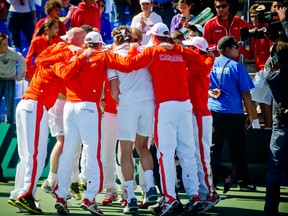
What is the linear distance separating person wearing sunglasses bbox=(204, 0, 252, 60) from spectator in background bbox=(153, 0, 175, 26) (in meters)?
1.74

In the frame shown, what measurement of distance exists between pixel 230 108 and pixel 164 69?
2317 millimetres

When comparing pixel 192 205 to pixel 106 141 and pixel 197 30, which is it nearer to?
pixel 106 141

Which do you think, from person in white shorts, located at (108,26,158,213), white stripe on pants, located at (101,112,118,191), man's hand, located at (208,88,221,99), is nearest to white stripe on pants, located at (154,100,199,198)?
person in white shorts, located at (108,26,158,213)

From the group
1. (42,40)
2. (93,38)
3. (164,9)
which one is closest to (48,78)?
(93,38)

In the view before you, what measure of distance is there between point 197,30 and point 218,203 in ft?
8.09

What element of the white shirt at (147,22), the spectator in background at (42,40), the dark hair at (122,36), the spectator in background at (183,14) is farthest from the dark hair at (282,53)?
the white shirt at (147,22)

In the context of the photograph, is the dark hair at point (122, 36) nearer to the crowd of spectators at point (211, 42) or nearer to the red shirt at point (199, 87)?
the crowd of spectators at point (211, 42)

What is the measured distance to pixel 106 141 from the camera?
11047 mm

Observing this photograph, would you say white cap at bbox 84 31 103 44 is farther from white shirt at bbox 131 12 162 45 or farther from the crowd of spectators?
white shirt at bbox 131 12 162 45

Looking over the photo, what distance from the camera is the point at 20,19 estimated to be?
16.1m

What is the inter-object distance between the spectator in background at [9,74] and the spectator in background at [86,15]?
155 centimetres

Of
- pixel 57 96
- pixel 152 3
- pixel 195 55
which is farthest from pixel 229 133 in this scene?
pixel 152 3

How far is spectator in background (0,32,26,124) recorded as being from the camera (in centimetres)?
1428

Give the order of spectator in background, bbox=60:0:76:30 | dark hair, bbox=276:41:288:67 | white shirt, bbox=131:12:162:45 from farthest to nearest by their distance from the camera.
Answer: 1. spectator in background, bbox=60:0:76:30
2. white shirt, bbox=131:12:162:45
3. dark hair, bbox=276:41:288:67
